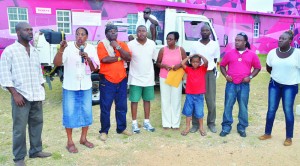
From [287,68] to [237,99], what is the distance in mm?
906

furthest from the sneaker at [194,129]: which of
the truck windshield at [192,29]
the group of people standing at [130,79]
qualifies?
the truck windshield at [192,29]

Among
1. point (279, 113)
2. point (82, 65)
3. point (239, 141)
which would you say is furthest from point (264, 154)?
point (82, 65)

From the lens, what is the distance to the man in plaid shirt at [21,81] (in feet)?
10.5

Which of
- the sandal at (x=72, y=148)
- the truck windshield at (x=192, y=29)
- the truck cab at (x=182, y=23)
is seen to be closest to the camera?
the sandal at (x=72, y=148)

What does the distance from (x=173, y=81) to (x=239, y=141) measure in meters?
1.42

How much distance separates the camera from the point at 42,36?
6461 millimetres

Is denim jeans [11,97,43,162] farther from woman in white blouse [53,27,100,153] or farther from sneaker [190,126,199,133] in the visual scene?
sneaker [190,126,199,133]

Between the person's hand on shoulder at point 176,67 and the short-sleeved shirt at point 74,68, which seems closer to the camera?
the short-sleeved shirt at point 74,68

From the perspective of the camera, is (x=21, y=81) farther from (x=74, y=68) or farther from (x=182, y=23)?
(x=182, y=23)

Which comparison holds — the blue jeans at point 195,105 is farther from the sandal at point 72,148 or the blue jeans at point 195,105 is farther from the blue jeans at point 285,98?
the sandal at point 72,148

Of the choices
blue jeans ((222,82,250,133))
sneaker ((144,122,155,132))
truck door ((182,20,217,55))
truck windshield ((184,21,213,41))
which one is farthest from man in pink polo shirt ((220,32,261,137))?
truck windshield ((184,21,213,41))

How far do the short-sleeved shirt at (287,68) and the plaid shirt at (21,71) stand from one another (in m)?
3.29

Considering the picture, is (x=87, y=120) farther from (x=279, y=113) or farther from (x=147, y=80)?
(x=279, y=113)

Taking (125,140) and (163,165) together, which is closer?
(163,165)
